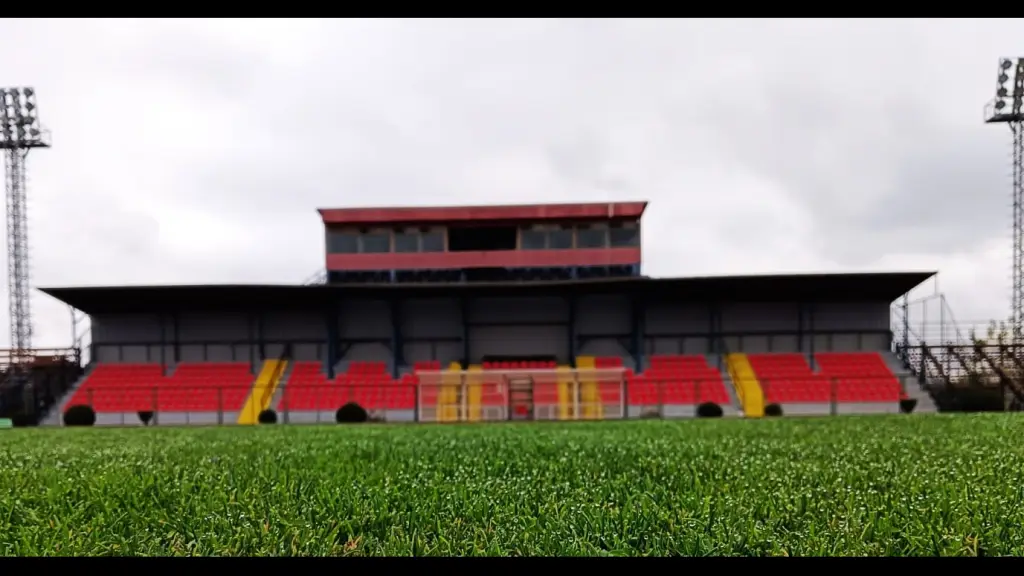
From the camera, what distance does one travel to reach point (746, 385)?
95.2 feet

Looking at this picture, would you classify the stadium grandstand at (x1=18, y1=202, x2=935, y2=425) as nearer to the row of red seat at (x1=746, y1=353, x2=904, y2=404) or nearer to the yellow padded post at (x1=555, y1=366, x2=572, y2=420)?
the row of red seat at (x1=746, y1=353, x2=904, y2=404)

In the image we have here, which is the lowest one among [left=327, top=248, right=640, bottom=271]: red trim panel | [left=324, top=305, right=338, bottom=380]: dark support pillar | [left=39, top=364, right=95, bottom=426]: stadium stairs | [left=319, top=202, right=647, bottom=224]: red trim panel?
[left=39, top=364, right=95, bottom=426]: stadium stairs

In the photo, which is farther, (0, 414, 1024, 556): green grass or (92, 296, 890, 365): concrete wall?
(92, 296, 890, 365): concrete wall

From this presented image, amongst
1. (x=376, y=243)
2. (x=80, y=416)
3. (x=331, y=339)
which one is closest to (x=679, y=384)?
(x=331, y=339)

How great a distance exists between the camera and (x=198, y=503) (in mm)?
3461

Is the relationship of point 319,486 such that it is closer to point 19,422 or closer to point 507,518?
point 507,518

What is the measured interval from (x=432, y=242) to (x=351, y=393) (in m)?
10.1

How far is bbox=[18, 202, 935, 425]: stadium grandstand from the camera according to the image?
93.5 feet

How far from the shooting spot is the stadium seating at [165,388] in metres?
27.5

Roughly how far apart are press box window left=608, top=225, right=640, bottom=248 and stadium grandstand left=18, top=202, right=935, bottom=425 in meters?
0.08

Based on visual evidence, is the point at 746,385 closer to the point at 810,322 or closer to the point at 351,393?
the point at 810,322

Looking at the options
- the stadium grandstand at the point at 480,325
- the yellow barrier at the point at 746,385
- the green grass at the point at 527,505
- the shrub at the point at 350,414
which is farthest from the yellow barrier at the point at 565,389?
the green grass at the point at 527,505

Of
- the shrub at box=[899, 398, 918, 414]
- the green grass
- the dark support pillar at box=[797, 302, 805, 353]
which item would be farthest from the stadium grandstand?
the green grass
